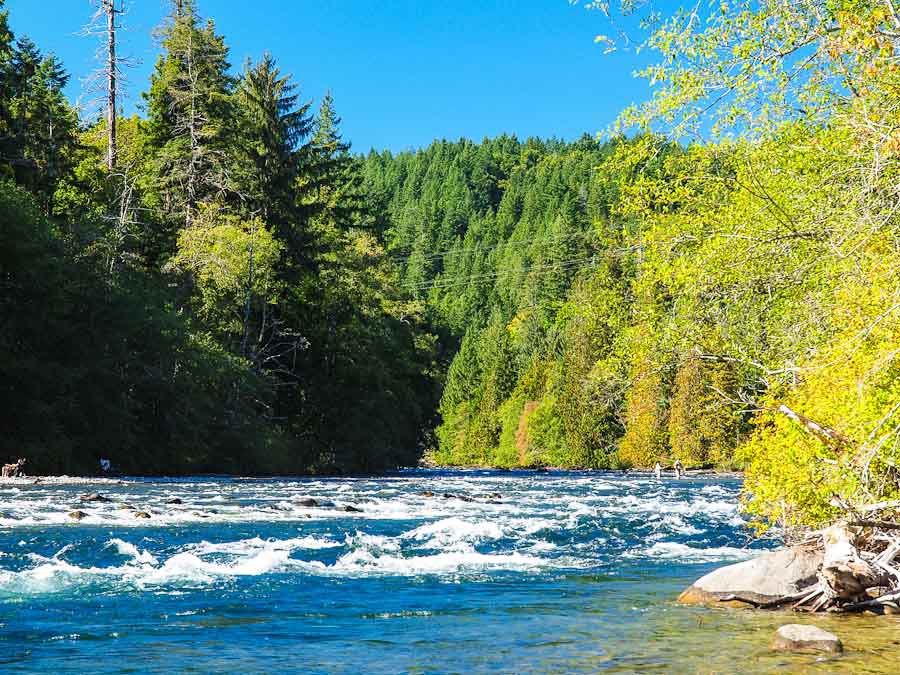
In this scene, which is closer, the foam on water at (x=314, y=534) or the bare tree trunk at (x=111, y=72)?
the foam on water at (x=314, y=534)

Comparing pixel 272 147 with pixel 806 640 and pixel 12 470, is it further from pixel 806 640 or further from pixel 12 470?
pixel 806 640

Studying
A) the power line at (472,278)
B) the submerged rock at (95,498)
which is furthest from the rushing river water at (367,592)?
the power line at (472,278)

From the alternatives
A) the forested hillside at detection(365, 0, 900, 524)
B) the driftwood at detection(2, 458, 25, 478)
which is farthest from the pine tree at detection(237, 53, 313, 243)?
the forested hillside at detection(365, 0, 900, 524)

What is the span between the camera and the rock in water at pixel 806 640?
9.19 meters

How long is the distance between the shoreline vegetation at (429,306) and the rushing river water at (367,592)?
2244 millimetres

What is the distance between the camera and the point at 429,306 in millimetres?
72312

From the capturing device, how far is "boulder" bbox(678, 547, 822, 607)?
11906 millimetres

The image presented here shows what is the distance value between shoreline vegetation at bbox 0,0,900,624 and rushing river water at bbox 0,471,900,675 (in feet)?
7.36

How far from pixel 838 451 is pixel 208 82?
49357 mm

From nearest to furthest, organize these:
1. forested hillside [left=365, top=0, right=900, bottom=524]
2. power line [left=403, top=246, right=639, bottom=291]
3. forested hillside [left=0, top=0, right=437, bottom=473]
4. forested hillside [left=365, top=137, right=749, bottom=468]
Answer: forested hillside [left=365, top=0, right=900, bottom=524] < forested hillside [left=365, top=137, right=749, bottom=468] < forested hillside [left=0, top=0, right=437, bottom=473] < power line [left=403, top=246, right=639, bottom=291]

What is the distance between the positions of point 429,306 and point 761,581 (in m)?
60.7

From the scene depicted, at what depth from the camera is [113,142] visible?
4572 centimetres

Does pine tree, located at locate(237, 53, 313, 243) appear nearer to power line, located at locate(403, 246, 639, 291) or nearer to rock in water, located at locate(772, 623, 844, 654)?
rock in water, located at locate(772, 623, 844, 654)

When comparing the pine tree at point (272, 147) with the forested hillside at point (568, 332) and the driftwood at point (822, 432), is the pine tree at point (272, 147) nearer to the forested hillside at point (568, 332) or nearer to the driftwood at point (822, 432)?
the forested hillside at point (568, 332)
